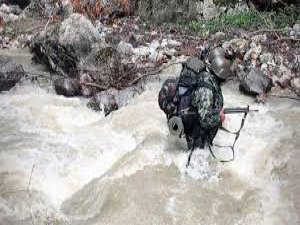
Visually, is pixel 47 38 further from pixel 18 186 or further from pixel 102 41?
pixel 18 186

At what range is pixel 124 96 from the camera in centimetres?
863

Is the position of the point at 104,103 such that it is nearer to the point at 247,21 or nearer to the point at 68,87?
the point at 68,87

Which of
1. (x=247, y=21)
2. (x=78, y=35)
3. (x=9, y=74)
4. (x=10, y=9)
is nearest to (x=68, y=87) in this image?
(x=78, y=35)

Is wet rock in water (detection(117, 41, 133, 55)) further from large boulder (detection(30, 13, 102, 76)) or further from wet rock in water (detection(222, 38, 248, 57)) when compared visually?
wet rock in water (detection(222, 38, 248, 57))

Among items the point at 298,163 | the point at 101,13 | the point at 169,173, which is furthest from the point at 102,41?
the point at 298,163

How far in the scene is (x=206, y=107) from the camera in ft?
19.2

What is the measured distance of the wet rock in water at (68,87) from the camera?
8.88m

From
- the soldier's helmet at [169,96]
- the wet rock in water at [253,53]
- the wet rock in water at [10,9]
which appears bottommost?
the wet rock in water at [10,9]

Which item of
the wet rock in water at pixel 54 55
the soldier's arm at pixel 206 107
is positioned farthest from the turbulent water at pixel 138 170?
the wet rock in water at pixel 54 55

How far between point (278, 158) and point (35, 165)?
3230 mm

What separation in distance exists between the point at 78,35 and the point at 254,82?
354 centimetres

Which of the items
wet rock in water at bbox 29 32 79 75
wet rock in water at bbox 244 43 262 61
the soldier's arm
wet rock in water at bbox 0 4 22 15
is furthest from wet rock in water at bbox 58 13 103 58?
the soldier's arm

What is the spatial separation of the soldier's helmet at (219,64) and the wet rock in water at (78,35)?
2.32 metres

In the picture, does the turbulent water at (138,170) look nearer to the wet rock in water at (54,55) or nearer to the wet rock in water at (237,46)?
the wet rock in water at (237,46)
